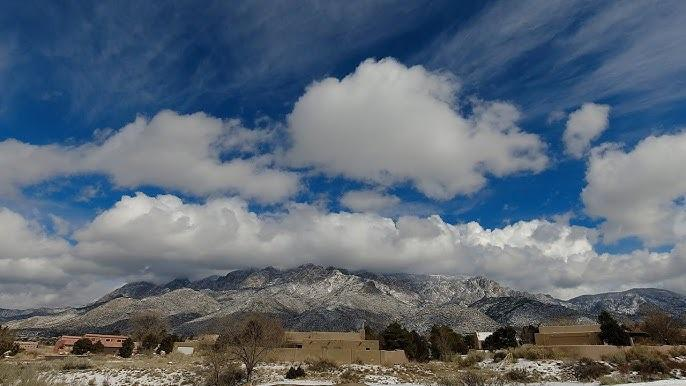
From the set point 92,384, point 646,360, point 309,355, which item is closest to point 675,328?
point 646,360

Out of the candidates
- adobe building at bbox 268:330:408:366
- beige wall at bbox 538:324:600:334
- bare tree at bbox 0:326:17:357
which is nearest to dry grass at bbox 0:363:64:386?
adobe building at bbox 268:330:408:366

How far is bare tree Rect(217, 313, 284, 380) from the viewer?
54031 mm

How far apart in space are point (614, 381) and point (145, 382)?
4344cm

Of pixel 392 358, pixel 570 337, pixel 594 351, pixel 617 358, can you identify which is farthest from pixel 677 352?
pixel 392 358

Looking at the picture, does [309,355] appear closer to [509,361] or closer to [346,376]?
[346,376]

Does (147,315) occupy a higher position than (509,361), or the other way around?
(147,315)

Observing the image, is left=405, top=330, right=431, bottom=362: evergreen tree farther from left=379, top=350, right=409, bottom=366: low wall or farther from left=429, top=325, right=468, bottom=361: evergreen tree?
left=379, top=350, right=409, bottom=366: low wall

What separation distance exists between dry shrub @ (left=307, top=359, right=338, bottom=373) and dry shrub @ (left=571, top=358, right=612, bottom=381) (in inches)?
998

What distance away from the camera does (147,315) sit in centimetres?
11300

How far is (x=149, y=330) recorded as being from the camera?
10456 centimetres

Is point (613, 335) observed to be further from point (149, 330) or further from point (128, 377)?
point (149, 330)

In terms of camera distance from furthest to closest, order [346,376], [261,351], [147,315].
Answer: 1. [147,315]
2. [261,351]
3. [346,376]

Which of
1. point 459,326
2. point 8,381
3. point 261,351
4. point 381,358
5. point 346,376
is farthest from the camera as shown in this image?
point 459,326

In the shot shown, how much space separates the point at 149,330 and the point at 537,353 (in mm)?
80750
